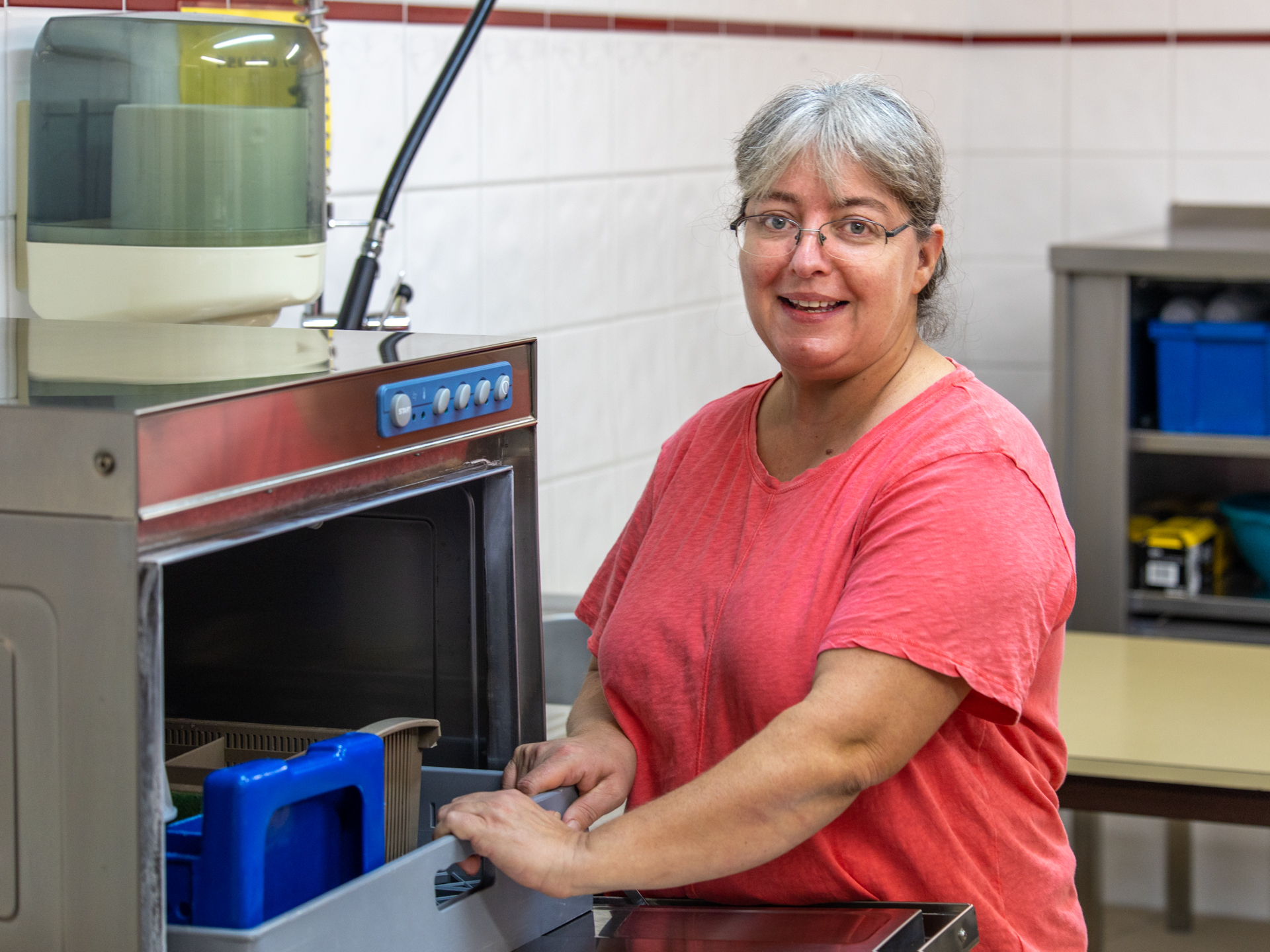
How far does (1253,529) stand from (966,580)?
2190 millimetres

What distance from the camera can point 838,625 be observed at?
1190mm

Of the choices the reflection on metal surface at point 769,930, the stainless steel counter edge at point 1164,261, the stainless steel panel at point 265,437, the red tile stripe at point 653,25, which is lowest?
the reflection on metal surface at point 769,930

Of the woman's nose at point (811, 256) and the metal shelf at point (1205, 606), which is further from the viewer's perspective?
the metal shelf at point (1205, 606)

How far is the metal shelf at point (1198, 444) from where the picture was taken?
308 centimetres

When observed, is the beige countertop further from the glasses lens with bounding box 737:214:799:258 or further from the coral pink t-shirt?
the glasses lens with bounding box 737:214:799:258

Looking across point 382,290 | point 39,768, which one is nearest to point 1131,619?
point 382,290

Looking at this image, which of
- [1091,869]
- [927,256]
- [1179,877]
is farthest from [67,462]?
[1179,877]

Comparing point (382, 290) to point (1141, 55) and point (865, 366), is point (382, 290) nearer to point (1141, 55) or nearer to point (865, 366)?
point (865, 366)

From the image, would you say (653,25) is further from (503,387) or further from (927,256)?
(503,387)

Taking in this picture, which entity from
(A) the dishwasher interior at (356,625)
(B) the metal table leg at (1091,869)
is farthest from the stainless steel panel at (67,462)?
(B) the metal table leg at (1091,869)

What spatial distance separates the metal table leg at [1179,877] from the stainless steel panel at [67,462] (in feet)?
8.52

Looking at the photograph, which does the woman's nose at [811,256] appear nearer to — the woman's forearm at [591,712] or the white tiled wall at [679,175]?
the white tiled wall at [679,175]

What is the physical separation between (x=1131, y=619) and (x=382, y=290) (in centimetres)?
185

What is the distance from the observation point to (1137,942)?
122 inches
